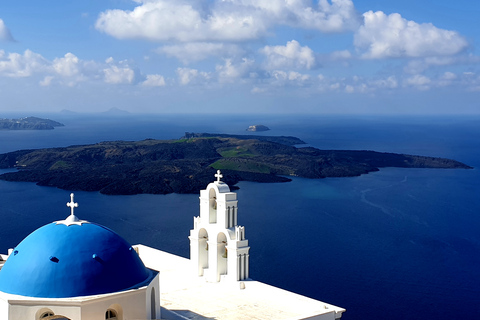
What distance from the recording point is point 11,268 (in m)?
17.1

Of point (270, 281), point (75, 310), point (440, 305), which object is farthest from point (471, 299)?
point (75, 310)

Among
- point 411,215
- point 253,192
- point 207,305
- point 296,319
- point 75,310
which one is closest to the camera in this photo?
point 75,310

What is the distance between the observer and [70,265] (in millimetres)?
16734

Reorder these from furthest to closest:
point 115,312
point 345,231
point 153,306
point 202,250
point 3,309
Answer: point 345,231, point 202,250, point 153,306, point 115,312, point 3,309

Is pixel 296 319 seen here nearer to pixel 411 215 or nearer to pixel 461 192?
pixel 411 215

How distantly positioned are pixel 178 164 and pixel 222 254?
75.7 metres

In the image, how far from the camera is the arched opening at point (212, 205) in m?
23.7

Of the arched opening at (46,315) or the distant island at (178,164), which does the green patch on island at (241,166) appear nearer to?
the distant island at (178,164)

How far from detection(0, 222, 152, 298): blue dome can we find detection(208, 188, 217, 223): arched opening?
20.1 feet

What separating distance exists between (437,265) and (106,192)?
141 ft

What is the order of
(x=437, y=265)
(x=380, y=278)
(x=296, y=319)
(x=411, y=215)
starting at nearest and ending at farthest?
(x=296, y=319), (x=380, y=278), (x=437, y=265), (x=411, y=215)

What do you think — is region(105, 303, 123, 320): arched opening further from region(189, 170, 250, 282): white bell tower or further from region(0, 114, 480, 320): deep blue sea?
region(0, 114, 480, 320): deep blue sea

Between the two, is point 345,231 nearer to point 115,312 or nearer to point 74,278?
point 115,312

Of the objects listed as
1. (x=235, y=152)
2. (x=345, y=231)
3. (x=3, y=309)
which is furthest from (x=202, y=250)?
(x=235, y=152)
